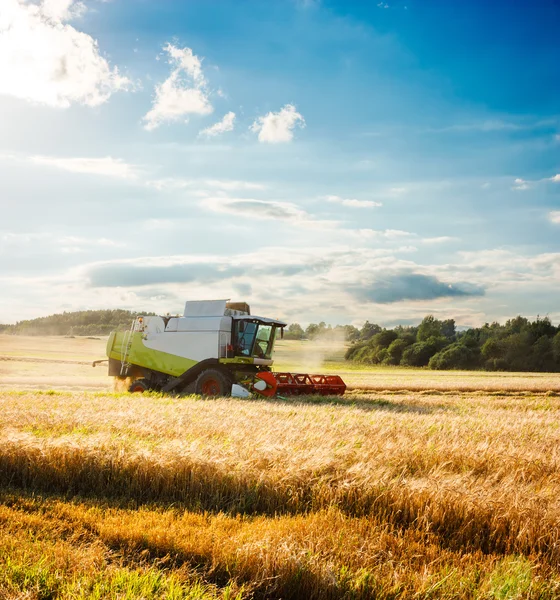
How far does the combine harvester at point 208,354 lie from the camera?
19.2 metres

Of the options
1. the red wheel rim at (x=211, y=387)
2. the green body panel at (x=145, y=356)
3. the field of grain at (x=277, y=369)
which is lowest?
the field of grain at (x=277, y=369)

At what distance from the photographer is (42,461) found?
7.50m

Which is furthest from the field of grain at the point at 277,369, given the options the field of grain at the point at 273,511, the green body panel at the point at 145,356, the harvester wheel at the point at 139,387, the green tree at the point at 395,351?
the field of grain at the point at 273,511

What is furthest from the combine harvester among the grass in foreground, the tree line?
the tree line

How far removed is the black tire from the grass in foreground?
8822 millimetres

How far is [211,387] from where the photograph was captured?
19.1 meters

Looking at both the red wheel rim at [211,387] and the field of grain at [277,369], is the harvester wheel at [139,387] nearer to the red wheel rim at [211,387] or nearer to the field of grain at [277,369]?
the red wheel rim at [211,387]

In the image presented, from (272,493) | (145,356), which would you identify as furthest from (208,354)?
(272,493)

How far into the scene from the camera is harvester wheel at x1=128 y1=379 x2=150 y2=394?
20.9m

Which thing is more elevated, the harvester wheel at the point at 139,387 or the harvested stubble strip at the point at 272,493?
the harvested stubble strip at the point at 272,493

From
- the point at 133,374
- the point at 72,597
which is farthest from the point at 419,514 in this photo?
the point at 133,374

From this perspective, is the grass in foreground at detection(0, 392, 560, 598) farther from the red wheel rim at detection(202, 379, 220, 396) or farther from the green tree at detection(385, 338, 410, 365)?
the green tree at detection(385, 338, 410, 365)

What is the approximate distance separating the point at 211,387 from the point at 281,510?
13.0 metres

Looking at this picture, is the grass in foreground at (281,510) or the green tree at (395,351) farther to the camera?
the green tree at (395,351)
